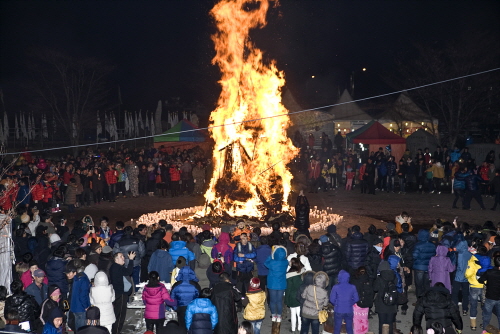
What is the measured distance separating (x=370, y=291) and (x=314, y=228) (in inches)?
333

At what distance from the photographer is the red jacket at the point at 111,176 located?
868 inches

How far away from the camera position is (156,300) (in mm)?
8242

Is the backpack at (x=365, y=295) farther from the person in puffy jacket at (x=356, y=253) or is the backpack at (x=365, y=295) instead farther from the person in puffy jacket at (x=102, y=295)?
the person in puffy jacket at (x=102, y=295)

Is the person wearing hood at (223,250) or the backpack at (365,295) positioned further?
the person wearing hood at (223,250)

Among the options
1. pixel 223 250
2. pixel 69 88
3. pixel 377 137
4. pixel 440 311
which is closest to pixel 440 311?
pixel 440 311

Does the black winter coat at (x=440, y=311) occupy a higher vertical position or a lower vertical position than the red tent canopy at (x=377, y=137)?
lower

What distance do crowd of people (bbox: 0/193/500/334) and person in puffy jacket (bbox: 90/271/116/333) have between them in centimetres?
2

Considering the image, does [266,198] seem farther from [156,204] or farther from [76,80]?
[76,80]

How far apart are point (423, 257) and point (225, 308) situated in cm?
449

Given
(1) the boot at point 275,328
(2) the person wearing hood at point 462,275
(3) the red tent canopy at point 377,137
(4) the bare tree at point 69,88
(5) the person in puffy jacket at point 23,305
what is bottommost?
(1) the boot at point 275,328

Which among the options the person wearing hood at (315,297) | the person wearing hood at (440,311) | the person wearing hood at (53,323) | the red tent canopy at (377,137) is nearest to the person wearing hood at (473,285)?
the person wearing hood at (440,311)

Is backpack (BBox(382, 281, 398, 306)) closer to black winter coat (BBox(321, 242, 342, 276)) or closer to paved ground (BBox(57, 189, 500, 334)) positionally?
black winter coat (BBox(321, 242, 342, 276))

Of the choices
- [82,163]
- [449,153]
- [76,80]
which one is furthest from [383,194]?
[76,80]

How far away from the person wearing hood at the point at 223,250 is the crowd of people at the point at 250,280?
0.02 m
